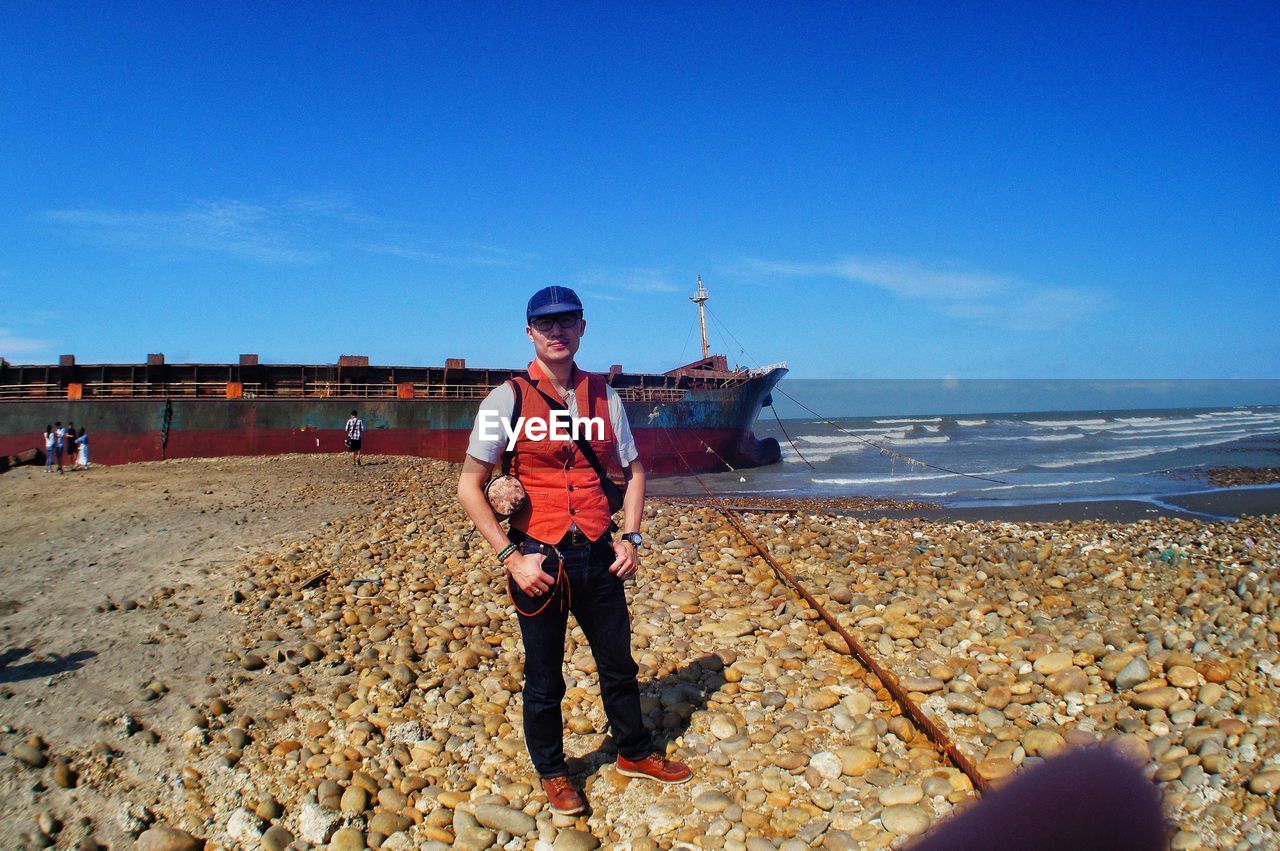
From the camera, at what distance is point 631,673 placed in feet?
10.6

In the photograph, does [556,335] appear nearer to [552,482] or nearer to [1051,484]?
[552,482]

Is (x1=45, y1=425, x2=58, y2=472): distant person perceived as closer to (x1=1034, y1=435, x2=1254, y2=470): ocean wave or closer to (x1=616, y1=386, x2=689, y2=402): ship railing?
(x1=616, y1=386, x2=689, y2=402): ship railing

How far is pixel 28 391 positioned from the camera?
2430 centimetres

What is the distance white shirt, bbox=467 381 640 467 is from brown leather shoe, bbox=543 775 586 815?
4.40 feet

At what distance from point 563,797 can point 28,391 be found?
2898cm

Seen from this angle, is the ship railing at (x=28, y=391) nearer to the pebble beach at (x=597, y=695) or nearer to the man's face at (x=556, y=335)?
the pebble beach at (x=597, y=695)

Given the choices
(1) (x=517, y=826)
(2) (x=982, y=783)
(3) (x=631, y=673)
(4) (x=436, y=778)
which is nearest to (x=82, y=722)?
(4) (x=436, y=778)

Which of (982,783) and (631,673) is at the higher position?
(631,673)

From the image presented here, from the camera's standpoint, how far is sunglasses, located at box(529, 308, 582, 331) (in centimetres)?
299

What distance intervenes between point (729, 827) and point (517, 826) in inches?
33.8

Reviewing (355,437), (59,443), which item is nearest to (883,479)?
(355,437)

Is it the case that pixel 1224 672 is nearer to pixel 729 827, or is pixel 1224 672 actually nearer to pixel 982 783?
pixel 982 783

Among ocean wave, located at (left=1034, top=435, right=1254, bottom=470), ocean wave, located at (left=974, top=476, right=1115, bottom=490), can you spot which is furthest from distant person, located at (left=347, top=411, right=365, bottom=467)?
ocean wave, located at (left=1034, top=435, right=1254, bottom=470)

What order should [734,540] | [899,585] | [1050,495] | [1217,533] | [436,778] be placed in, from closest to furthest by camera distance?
[436,778], [899,585], [734,540], [1217,533], [1050,495]
